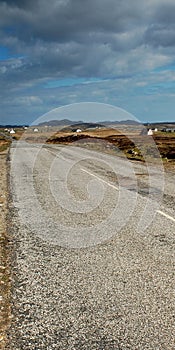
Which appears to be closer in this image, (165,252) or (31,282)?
(31,282)

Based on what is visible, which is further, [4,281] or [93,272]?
[93,272]

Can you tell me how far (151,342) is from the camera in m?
4.45

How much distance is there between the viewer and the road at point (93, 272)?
4672mm

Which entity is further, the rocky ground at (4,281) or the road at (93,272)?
the rocky ground at (4,281)

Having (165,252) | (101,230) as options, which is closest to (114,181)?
(101,230)

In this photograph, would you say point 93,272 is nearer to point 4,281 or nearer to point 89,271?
point 89,271

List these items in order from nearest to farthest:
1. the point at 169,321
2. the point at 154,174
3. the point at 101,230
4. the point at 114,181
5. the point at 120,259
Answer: the point at 169,321 → the point at 120,259 → the point at 101,230 → the point at 114,181 → the point at 154,174

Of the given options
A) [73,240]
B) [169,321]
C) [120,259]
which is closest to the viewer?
[169,321]

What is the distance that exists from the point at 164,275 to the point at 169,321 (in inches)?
58.3

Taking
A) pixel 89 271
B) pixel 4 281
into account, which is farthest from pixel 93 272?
pixel 4 281

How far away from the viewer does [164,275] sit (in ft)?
20.8

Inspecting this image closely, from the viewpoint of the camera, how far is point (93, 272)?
659 centimetres

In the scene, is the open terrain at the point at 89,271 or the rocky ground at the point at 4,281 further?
the rocky ground at the point at 4,281

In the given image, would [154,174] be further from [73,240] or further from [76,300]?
[76,300]
